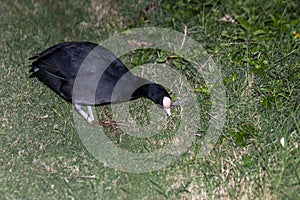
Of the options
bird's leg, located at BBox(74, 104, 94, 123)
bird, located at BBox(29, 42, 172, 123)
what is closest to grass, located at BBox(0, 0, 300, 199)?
bird's leg, located at BBox(74, 104, 94, 123)

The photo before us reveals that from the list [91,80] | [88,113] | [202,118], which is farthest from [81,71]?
[202,118]

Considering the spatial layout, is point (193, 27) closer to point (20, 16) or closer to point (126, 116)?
point (126, 116)

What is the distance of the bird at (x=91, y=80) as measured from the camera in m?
4.85

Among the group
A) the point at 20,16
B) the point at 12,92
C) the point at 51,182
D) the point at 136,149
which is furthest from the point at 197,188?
the point at 20,16

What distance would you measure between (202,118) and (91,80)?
→ 96cm

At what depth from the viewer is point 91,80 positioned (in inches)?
191

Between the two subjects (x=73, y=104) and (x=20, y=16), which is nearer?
(x=73, y=104)

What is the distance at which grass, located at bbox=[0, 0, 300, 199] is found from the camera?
4.09 meters

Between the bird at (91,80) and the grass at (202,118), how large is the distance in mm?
232

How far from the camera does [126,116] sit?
509 centimetres

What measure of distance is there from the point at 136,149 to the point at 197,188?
713mm

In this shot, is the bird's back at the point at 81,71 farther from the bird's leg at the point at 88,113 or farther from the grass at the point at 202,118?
the grass at the point at 202,118

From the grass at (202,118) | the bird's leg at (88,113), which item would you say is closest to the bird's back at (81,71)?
the bird's leg at (88,113)

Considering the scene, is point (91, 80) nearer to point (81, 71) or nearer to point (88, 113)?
point (81, 71)
